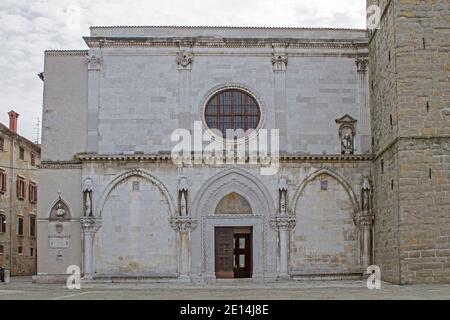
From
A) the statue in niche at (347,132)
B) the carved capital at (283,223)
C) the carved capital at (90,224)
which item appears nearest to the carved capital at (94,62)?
the carved capital at (90,224)

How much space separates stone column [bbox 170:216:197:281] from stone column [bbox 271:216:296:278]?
332 cm

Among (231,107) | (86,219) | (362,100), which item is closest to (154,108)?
(231,107)

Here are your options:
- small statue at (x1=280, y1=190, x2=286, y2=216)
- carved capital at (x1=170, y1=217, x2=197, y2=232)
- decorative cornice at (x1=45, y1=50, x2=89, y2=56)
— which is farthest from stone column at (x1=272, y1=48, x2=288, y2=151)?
decorative cornice at (x1=45, y1=50, x2=89, y2=56)

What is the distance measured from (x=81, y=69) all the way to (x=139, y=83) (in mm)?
2435

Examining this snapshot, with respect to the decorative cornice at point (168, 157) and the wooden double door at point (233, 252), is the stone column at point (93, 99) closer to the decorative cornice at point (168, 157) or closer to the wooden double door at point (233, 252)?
the decorative cornice at point (168, 157)

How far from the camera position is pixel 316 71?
31.3m

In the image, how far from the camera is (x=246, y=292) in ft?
76.4

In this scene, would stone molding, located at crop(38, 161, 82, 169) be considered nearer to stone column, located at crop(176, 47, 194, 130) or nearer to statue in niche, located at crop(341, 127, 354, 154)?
stone column, located at crop(176, 47, 194, 130)

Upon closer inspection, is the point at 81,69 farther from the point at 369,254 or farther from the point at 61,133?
the point at 369,254

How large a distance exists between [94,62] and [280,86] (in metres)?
7.54

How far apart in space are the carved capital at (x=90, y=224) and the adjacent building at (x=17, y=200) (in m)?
12.4

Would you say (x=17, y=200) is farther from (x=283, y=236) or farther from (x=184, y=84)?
(x=283, y=236)

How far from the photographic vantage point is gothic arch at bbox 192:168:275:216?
30312mm
